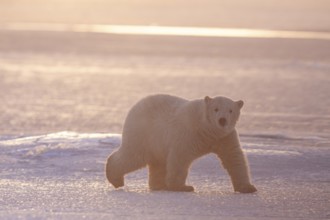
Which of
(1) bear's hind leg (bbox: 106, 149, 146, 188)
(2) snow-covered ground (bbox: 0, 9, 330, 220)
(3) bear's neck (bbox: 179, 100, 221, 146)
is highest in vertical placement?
(3) bear's neck (bbox: 179, 100, 221, 146)

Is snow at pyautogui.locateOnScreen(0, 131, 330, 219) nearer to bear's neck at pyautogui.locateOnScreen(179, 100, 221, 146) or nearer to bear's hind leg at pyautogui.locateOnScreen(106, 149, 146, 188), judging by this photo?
bear's hind leg at pyautogui.locateOnScreen(106, 149, 146, 188)

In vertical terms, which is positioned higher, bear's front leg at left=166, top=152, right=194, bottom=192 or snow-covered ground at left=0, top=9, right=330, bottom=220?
bear's front leg at left=166, top=152, right=194, bottom=192

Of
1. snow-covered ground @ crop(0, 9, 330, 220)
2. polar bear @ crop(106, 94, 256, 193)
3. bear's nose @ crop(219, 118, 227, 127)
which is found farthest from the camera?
polar bear @ crop(106, 94, 256, 193)

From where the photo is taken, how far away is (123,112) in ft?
51.4

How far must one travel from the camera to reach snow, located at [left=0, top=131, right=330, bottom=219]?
6996mm

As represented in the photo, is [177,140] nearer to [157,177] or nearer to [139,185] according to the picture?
[157,177]

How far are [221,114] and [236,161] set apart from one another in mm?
484

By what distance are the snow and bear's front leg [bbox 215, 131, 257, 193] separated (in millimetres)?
145

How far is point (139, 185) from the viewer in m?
8.80

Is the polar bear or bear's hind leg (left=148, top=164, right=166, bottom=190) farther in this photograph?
bear's hind leg (left=148, top=164, right=166, bottom=190)

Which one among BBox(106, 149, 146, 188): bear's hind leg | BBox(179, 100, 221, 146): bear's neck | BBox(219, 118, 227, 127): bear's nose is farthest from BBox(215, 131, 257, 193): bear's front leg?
BBox(106, 149, 146, 188): bear's hind leg

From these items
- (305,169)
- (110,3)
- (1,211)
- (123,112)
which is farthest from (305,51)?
(110,3)

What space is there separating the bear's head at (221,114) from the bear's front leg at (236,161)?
0.45ft

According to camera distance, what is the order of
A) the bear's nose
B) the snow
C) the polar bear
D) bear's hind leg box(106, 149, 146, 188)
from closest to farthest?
the snow → the bear's nose → the polar bear → bear's hind leg box(106, 149, 146, 188)
